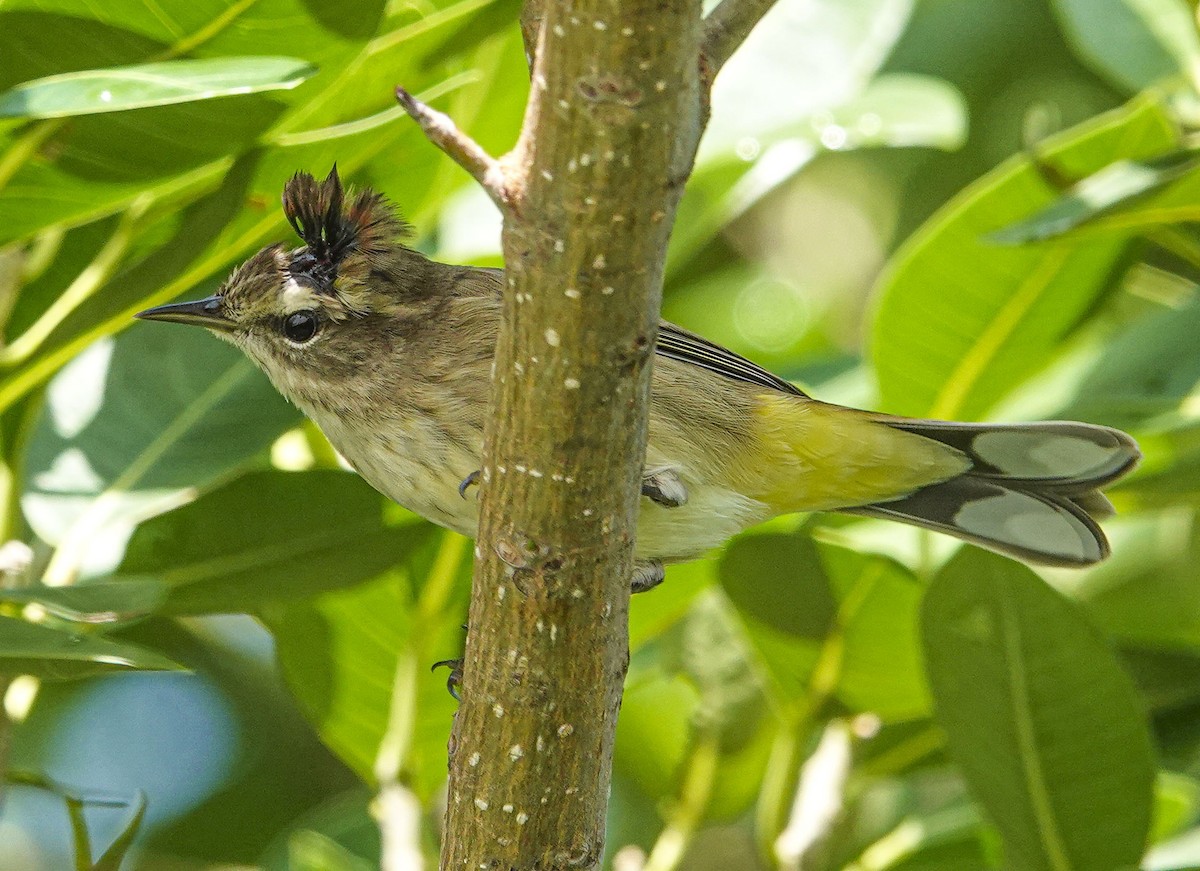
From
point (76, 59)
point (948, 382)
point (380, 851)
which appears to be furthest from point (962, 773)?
point (76, 59)

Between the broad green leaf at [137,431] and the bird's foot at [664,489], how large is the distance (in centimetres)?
77

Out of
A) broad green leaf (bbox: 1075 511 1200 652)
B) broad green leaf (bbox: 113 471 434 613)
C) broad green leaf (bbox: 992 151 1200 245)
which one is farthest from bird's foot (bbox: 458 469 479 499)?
broad green leaf (bbox: 1075 511 1200 652)

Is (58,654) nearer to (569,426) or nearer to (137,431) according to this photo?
(569,426)

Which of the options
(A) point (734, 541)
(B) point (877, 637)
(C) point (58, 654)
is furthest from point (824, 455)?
(C) point (58, 654)

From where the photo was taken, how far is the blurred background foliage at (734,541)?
2498 millimetres

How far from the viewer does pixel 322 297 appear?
9.87ft

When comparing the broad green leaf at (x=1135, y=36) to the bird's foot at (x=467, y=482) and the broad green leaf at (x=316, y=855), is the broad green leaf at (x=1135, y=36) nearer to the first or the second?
the bird's foot at (x=467, y=482)

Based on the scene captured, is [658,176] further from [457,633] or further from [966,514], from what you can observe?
[966,514]

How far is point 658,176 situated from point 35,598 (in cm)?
130

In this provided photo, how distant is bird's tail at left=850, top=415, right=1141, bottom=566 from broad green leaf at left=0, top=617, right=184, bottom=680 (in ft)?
5.77

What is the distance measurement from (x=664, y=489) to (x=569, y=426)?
1141 mm

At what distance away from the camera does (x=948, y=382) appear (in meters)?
3.30

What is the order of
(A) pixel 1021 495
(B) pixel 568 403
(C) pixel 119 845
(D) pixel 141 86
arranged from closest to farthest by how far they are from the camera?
(B) pixel 568 403 → (D) pixel 141 86 → (C) pixel 119 845 → (A) pixel 1021 495

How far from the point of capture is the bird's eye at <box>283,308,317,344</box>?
A: 2.99 meters
